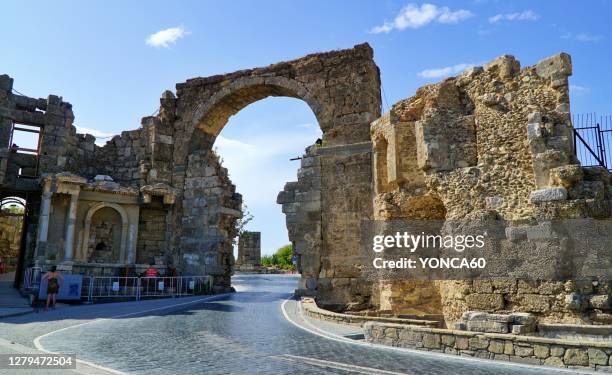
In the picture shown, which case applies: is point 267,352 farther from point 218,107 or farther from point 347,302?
point 218,107

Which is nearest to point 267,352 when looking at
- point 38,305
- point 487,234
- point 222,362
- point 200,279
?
point 222,362

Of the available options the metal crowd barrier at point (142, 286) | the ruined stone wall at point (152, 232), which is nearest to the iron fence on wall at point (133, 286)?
the metal crowd barrier at point (142, 286)

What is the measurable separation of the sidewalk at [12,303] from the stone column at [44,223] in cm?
126

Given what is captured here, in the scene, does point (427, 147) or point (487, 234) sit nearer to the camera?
point (487, 234)

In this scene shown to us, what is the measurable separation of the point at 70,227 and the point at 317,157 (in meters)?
8.08

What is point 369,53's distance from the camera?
570 inches

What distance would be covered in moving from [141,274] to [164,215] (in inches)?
98.6

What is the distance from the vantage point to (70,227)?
14.6m

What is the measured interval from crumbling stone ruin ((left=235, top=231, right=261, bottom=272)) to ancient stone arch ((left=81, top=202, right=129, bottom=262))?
773 inches

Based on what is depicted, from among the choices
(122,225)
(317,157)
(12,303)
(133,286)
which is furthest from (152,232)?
(317,157)

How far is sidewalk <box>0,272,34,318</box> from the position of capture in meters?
10.1

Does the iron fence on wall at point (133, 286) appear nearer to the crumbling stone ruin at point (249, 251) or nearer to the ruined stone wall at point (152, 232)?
the ruined stone wall at point (152, 232)

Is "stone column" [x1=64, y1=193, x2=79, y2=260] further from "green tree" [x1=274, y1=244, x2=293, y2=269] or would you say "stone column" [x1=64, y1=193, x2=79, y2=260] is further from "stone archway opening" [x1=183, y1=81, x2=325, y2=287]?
"green tree" [x1=274, y1=244, x2=293, y2=269]

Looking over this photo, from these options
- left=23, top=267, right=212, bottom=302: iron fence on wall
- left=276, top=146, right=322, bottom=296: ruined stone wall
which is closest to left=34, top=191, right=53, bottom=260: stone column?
left=23, top=267, right=212, bottom=302: iron fence on wall
